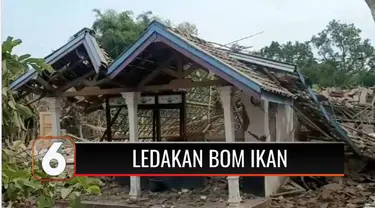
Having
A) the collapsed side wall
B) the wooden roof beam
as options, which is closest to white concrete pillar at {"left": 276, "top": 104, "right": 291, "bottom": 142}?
the collapsed side wall

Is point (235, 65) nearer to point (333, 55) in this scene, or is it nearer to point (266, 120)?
point (266, 120)

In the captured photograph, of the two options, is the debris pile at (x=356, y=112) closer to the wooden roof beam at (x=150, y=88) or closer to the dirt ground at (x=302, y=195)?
the dirt ground at (x=302, y=195)

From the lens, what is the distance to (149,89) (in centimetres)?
461

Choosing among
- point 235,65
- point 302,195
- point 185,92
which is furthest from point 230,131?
point 302,195

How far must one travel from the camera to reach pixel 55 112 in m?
5.09

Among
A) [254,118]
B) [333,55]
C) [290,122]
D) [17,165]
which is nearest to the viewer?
[17,165]

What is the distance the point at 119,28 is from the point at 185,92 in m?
0.94

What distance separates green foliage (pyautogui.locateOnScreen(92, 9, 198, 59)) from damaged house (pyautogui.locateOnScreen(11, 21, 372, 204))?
0.32 m

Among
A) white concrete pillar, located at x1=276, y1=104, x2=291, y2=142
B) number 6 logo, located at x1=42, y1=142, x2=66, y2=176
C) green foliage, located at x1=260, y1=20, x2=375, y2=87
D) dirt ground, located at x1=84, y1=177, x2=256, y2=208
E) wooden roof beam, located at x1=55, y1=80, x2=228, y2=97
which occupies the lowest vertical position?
Result: dirt ground, located at x1=84, y1=177, x2=256, y2=208

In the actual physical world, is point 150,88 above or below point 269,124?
above

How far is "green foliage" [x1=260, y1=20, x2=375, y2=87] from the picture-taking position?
338 cm

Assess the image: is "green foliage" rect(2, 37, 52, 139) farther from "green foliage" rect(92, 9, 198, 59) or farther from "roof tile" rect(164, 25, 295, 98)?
"green foliage" rect(92, 9, 198, 59)

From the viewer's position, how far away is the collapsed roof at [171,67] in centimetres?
385

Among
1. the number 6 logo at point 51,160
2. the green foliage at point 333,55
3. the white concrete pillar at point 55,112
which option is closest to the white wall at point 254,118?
the green foliage at point 333,55
